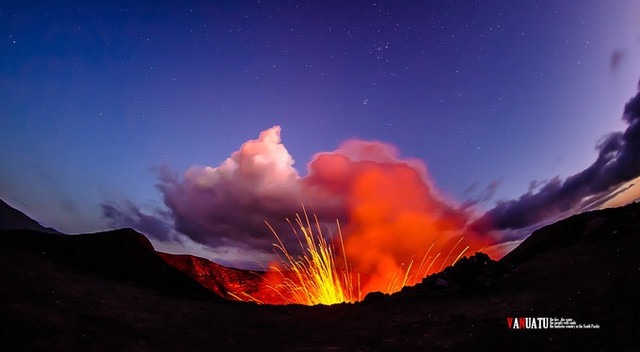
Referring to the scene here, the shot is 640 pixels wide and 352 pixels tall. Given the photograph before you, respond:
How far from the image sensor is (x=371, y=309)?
21.5ft

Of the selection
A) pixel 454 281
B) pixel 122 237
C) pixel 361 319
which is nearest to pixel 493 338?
A: pixel 361 319

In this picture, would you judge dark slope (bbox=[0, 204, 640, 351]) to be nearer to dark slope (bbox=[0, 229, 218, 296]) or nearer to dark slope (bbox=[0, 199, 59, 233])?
dark slope (bbox=[0, 229, 218, 296])

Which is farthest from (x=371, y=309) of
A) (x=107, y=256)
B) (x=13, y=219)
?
(x=13, y=219)

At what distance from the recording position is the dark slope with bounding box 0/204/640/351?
375cm

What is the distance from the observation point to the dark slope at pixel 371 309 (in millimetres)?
3750

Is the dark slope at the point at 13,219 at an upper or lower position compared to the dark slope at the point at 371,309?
upper

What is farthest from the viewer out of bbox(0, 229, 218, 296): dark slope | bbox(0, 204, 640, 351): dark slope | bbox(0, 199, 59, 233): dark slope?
bbox(0, 199, 59, 233): dark slope

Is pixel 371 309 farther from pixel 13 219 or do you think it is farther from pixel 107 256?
pixel 13 219

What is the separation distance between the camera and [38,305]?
4.30 meters

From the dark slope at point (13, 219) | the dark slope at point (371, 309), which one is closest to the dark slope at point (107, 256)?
the dark slope at point (371, 309)

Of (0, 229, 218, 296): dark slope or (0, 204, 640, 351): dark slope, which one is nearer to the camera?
(0, 204, 640, 351): dark slope

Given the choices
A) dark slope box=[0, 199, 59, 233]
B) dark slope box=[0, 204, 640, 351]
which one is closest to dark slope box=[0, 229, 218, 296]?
dark slope box=[0, 204, 640, 351]

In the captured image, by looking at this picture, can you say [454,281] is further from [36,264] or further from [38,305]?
[36,264]

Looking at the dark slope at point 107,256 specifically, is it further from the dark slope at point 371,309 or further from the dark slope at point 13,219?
the dark slope at point 13,219
